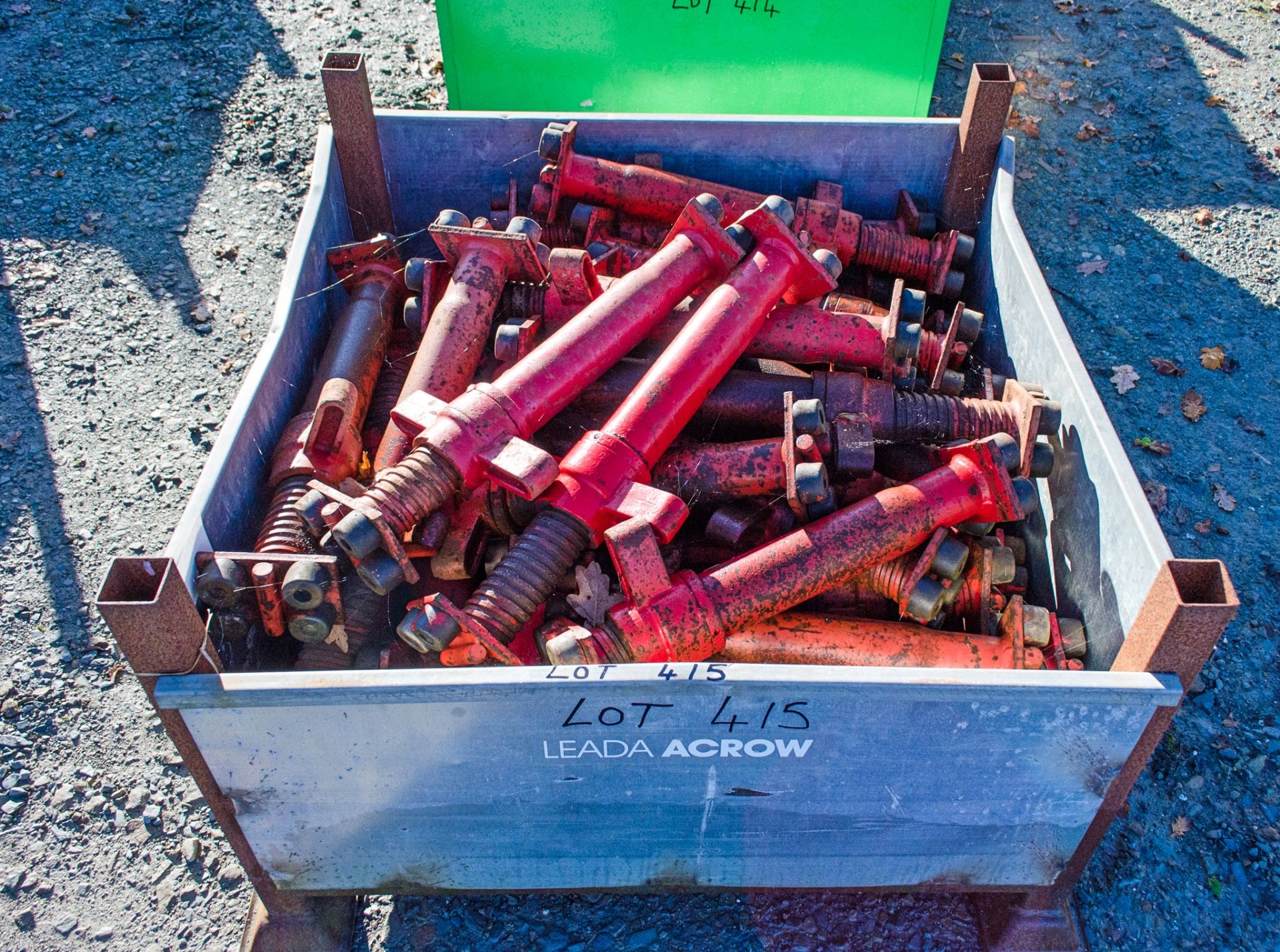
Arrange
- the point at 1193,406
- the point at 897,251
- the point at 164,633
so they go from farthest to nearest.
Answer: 1. the point at 1193,406
2. the point at 897,251
3. the point at 164,633

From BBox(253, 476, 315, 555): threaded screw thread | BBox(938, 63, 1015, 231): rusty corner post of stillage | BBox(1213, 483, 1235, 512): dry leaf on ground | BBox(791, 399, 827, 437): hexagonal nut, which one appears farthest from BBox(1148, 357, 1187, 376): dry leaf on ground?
Answer: BBox(253, 476, 315, 555): threaded screw thread

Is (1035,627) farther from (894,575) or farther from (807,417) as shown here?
(807,417)

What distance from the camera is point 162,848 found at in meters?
2.85

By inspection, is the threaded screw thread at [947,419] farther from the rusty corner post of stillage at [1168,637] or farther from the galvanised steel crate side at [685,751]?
the rusty corner post of stillage at [1168,637]

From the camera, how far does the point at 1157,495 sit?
12.6 feet

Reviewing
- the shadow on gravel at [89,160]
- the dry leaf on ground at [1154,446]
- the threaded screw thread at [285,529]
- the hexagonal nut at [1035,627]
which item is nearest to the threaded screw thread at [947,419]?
the hexagonal nut at [1035,627]

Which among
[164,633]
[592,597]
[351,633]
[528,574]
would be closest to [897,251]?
[592,597]

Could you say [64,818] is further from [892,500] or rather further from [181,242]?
[181,242]

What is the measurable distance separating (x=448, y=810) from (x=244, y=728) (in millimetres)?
519

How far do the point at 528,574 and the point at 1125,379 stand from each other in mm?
3378

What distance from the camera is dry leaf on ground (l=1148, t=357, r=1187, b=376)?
4.32m

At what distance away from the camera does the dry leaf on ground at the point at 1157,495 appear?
3.79m

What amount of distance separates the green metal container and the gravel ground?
3.97 ft

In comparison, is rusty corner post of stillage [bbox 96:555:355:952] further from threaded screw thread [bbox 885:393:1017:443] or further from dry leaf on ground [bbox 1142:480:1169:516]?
dry leaf on ground [bbox 1142:480:1169:516]
